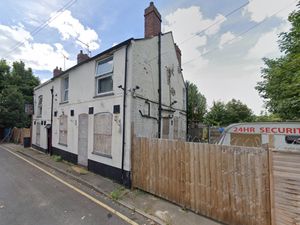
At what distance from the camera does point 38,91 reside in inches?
717

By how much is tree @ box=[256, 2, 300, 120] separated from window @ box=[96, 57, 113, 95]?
24.5 ft

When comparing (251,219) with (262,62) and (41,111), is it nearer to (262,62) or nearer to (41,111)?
(41,111)

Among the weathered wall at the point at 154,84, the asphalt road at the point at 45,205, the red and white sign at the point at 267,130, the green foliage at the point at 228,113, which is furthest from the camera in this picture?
the green foliage at the point at 228,113

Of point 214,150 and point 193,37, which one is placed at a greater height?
→ point 193,37

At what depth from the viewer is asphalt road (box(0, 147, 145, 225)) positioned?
4875 millimetres

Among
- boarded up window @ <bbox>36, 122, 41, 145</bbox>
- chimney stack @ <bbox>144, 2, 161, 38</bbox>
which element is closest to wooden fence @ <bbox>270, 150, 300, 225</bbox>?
chimney stack @ <bbox>144, 2, 161, 38</bbox>

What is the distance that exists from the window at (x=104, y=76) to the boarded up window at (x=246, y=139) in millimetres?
5468

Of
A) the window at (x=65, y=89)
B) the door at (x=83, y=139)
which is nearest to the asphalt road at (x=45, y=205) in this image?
the door at (x=83, y=139)

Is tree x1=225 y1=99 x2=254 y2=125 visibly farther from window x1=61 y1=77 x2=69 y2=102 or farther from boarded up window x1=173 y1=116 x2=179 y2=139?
window x1=61 y1=77 x2=69 y2=102

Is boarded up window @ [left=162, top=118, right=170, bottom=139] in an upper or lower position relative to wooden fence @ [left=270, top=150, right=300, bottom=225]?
upper

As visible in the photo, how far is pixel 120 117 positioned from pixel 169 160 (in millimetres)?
2988

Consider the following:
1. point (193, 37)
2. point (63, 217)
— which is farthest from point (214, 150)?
point (193, 37)

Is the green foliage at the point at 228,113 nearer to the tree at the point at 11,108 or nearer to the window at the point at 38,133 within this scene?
the window at the point at 38,133

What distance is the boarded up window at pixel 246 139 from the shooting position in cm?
599
